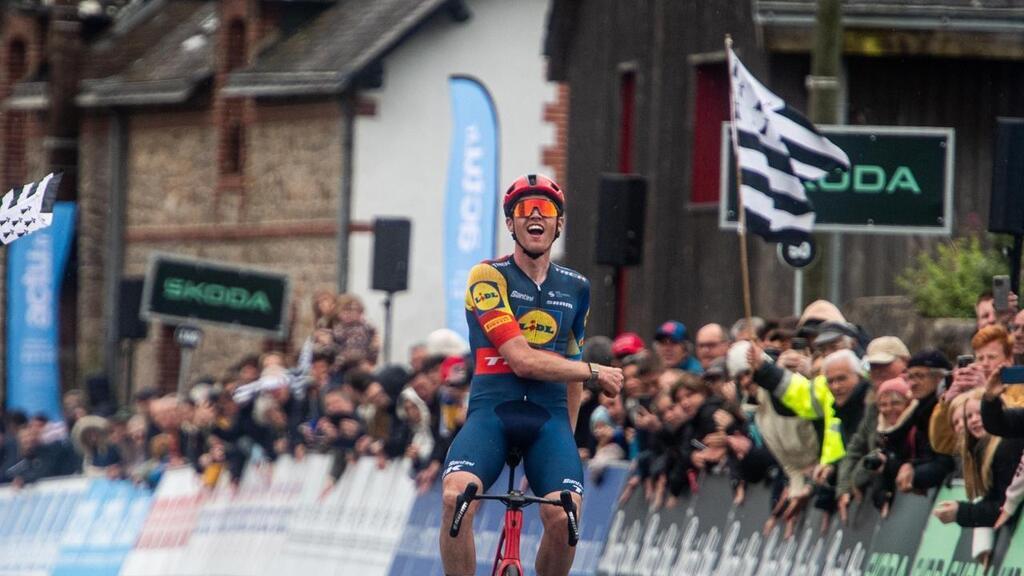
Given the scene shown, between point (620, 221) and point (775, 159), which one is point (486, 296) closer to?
point (775, 159)

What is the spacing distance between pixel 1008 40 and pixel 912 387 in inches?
429

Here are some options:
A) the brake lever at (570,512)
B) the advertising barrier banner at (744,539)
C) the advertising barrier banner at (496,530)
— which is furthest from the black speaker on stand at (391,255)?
the brake lever at (570,512)

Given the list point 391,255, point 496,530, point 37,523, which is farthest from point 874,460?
point 37,523

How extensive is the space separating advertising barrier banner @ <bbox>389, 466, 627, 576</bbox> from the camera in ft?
11.3

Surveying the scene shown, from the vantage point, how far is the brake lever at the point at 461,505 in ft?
39.8

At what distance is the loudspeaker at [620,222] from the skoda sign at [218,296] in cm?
584

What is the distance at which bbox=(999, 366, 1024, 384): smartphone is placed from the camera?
11914 mm

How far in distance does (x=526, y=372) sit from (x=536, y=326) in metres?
0.30

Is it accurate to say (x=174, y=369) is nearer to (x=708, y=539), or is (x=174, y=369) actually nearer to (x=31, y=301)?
(x=31, y=301)

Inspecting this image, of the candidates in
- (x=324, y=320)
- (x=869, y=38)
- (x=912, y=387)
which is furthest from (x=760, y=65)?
(x=912, y=387)

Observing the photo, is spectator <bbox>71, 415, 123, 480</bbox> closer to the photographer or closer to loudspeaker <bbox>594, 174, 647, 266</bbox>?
loudspeaker <bbox>594, 174, 647, 266</bbox>

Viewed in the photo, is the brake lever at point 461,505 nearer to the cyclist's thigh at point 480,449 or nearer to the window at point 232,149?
the cyclist's thigh at point 480,449

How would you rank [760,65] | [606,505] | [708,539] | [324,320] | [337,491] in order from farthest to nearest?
[760,65], [324,320], [337,491], [606,505], [708,539]

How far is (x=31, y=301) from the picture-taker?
40.4 meters
